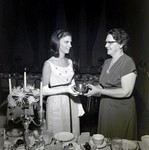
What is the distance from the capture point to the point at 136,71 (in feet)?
5.82

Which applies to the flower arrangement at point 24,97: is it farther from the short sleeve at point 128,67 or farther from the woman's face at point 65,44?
the short sleeve at point 128,67

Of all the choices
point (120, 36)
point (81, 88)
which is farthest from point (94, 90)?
point (120, 36)

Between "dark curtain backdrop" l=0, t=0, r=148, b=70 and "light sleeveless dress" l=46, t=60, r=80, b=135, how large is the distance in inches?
8.8

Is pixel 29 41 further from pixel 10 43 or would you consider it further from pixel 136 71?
pixel 136 71

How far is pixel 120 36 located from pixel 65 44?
23.5 inches

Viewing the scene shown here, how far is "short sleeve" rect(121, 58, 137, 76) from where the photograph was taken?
175cm

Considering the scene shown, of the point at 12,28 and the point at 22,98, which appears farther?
the point at 12,28

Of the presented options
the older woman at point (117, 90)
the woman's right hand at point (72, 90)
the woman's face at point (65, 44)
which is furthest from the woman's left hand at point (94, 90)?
the woman's face at point (65, 44)

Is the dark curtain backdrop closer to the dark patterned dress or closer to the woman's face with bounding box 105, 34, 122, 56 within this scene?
the woman's face with bounding box 105, 34, 122, 56

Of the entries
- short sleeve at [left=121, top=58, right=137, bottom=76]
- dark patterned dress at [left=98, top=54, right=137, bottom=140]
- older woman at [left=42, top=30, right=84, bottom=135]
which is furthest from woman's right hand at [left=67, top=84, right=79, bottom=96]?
short sleeve at [left=121, top=58, right=137, bottom=76]

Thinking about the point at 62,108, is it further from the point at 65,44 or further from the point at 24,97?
the point at 65,44

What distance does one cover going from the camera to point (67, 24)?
1893 mm

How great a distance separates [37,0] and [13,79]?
970 millimetres

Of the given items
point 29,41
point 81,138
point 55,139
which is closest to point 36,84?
point 29,41
